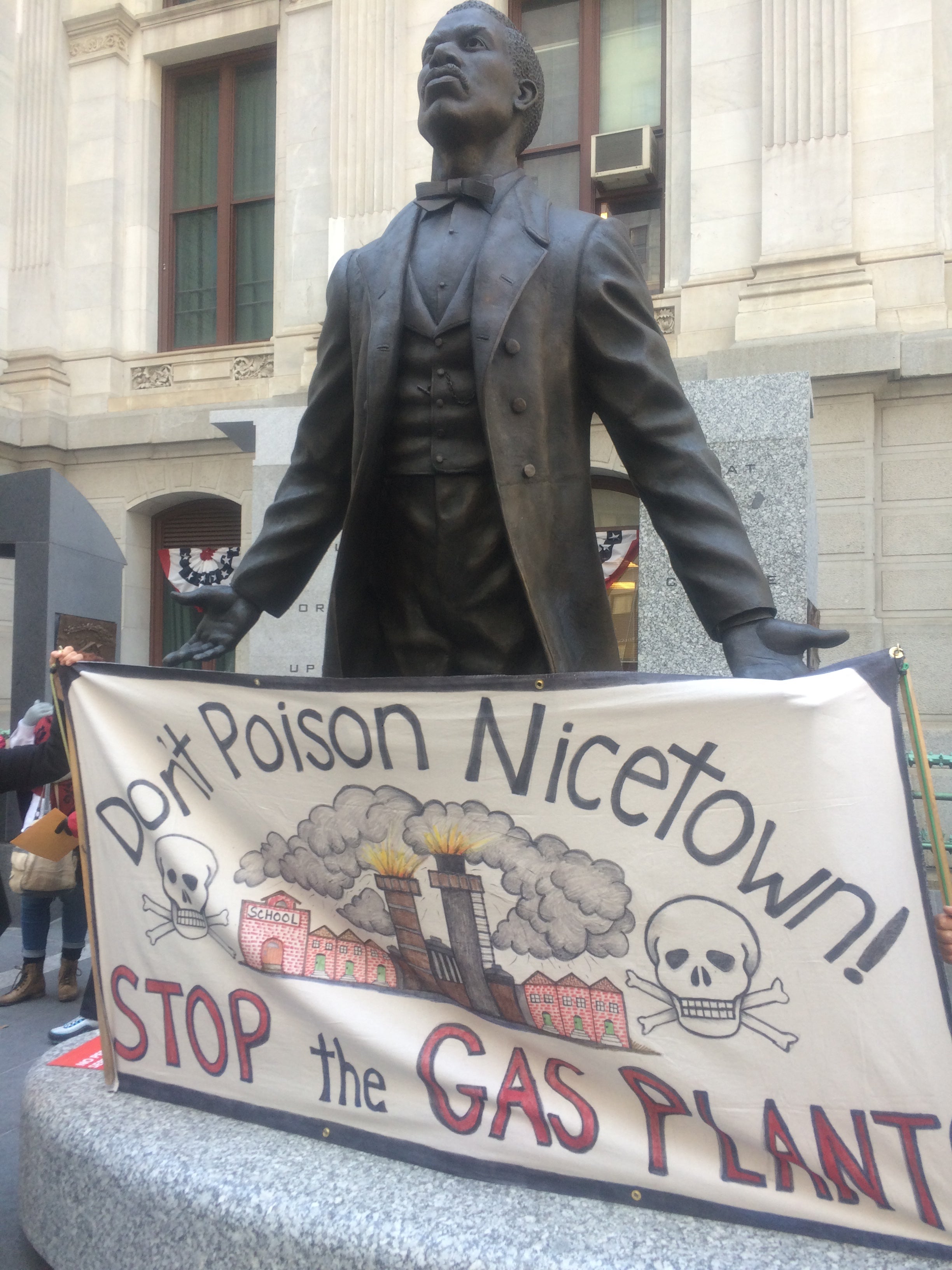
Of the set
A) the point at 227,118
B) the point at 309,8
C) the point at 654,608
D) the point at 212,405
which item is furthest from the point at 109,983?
the point at 227,118

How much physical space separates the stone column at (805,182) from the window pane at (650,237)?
6.11ft

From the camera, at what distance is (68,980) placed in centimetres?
561

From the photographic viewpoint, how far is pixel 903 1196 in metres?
1.82

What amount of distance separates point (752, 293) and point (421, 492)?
926 cm

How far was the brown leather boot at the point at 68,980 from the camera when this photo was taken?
18.1 feet

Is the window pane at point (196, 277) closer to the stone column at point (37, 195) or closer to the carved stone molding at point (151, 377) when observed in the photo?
the carved stone molding at point (151, 377)

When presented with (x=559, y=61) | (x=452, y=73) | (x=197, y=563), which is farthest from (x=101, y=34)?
(x=452, y=73)

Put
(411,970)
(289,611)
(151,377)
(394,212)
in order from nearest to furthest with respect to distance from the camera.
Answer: (411,970) < (289,611) < (394,212) < (151,377)

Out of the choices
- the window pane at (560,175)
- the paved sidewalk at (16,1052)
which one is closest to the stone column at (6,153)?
the window pane at (560,175)

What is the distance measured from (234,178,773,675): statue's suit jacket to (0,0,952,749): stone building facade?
819cm

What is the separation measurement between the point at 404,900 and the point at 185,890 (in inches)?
21.8

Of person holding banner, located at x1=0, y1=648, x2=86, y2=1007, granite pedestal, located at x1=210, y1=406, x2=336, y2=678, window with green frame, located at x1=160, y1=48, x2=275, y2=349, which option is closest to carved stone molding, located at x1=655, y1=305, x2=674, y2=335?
granite pedestal, located at x1=210, y1=406, x2=336, y2=678

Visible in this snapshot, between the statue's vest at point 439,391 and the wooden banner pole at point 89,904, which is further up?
the statue's vest at point 439,391

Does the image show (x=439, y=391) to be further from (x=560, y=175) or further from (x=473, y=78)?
(x=560, y=175)
